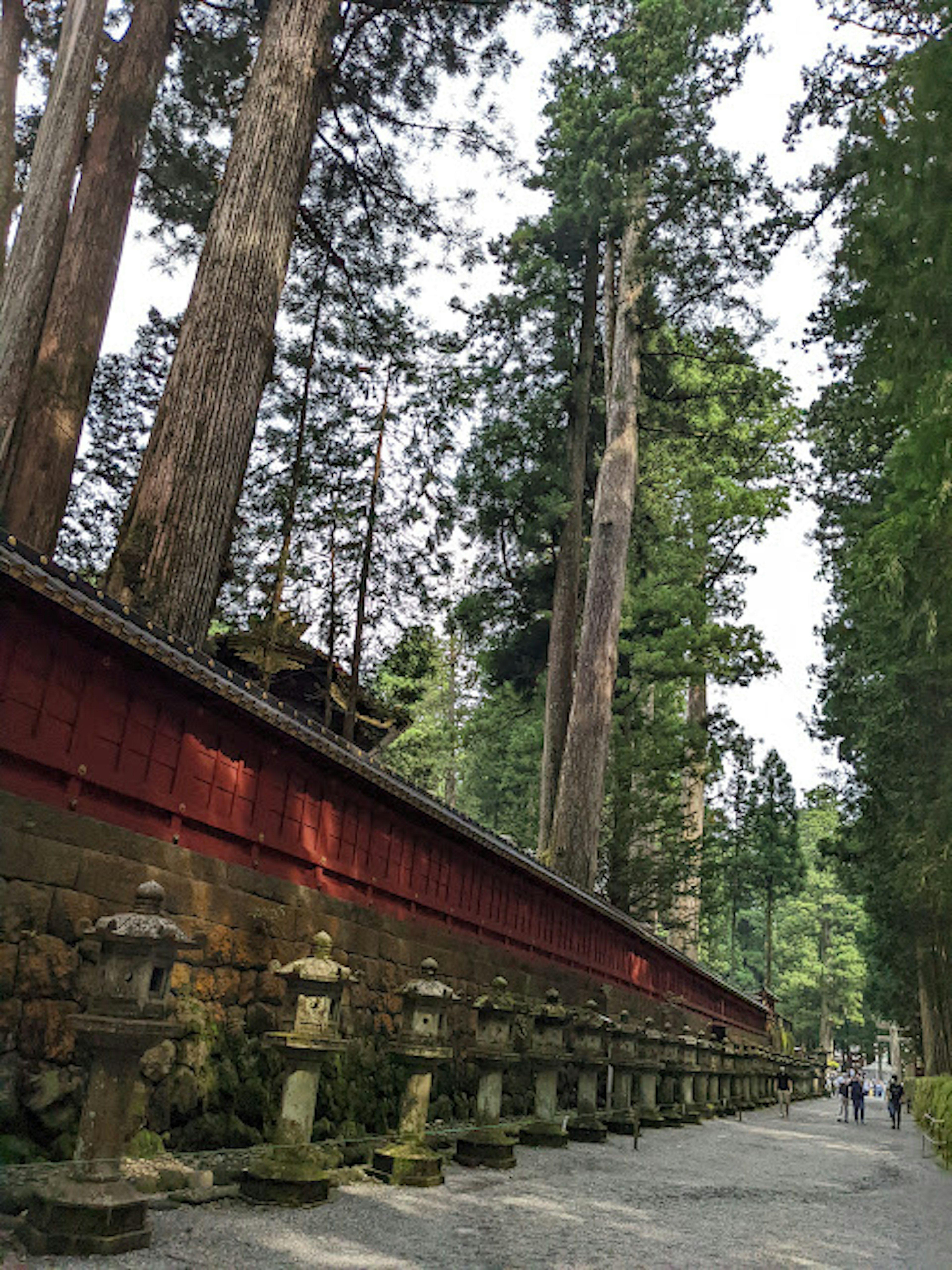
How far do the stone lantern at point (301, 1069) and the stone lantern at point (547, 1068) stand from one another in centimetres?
359

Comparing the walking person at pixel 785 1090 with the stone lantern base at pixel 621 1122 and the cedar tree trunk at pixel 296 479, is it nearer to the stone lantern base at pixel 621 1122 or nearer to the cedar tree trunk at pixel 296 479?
the stone lantern base at pixel 621 1122

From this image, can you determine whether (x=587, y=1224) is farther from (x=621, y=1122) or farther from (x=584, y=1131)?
(x=621, y=1122)

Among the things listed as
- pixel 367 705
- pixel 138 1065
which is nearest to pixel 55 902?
pixel 138 1065

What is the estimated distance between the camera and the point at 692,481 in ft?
74.3

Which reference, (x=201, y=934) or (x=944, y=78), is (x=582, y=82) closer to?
(x=944, y=78)

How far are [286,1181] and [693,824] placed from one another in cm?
2155

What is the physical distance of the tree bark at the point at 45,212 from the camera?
9.81m

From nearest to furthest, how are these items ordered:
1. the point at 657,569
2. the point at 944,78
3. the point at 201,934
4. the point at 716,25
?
the point at 944,78, the point at 201,934, the point at 716,25, the point at 657,569

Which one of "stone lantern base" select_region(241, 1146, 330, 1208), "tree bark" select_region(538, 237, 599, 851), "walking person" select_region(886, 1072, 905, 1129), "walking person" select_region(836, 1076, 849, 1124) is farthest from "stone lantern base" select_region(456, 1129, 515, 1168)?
"walking person" select_region(886, 1072, 905, 1129)

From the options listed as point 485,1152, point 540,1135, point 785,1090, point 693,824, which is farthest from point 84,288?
point 785,1090

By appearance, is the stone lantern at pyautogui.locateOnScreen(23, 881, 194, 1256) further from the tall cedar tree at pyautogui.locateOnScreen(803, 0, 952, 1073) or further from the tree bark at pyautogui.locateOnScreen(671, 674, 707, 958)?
the tree bark at pyautogui.locateOnScreen(671, 674, 707, 958)

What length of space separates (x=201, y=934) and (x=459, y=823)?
3678 mm

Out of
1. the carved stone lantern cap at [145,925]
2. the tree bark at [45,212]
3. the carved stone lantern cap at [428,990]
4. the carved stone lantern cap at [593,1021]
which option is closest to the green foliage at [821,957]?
the carved stone lantern cap at [593,1021]

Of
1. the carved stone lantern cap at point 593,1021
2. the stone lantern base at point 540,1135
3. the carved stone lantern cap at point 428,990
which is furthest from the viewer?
the carved stone lantern cap at point 593,1021
